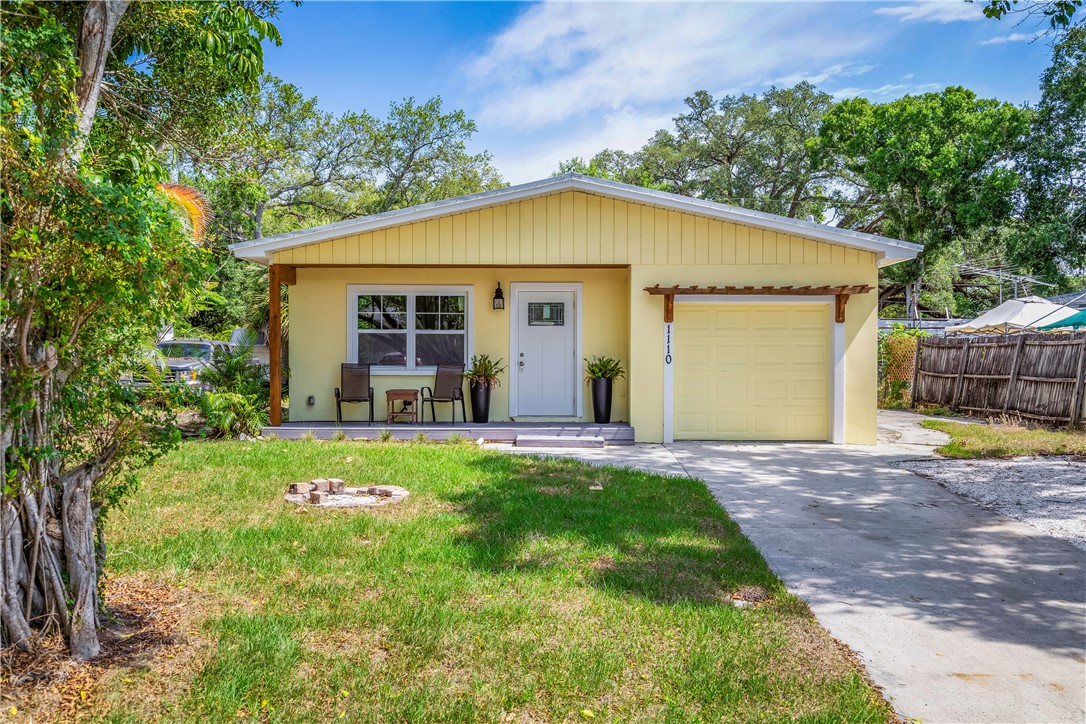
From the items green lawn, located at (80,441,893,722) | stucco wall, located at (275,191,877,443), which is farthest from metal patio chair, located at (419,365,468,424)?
green lawn, located at (80,441,893,722)

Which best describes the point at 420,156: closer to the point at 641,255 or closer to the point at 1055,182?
the point at 641,255

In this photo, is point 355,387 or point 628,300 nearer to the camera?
point 355,387

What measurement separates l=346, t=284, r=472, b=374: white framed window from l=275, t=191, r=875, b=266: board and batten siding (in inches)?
41.9

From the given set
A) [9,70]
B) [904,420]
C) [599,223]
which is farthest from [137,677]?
[904,420]

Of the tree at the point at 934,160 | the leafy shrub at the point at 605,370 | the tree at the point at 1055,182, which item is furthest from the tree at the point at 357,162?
the tree at the point at 1055,182

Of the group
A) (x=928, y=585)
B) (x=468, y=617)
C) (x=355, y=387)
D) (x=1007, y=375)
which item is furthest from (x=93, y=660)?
(x=1007, y=375)

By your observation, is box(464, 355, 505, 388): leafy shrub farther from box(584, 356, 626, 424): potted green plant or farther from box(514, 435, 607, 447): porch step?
box(584, 356, 626, 424): potted green plant

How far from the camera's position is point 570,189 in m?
9.18

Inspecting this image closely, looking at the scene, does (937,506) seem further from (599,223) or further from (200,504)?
(200,504)

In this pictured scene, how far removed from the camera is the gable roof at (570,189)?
8.91m

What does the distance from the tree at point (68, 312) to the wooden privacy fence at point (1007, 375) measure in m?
12.5

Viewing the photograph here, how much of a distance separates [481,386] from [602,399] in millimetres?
1852

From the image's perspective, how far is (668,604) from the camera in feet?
11.1

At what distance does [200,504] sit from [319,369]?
5303 millimetres
